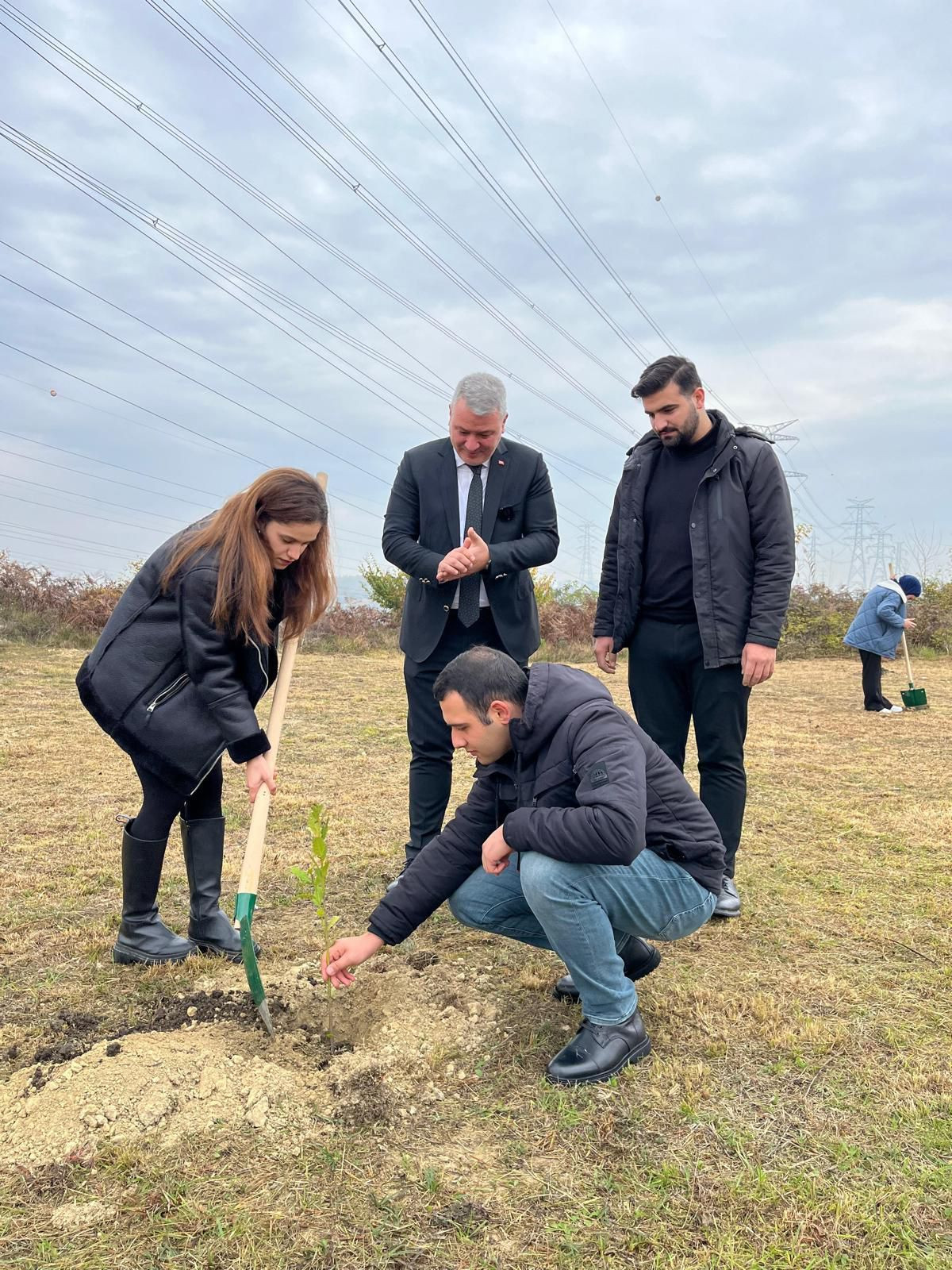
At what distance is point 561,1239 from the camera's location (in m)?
1.94

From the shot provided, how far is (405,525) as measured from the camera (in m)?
3.98

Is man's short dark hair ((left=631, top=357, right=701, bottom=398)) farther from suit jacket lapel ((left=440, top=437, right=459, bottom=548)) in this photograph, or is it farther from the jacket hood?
the jacket hood

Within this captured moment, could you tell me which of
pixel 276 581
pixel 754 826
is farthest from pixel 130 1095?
pixel 754 826

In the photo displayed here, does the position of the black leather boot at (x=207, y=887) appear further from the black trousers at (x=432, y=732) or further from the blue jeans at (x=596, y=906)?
the blue jeans at (x=596, y=906)

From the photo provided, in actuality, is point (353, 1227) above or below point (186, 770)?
below

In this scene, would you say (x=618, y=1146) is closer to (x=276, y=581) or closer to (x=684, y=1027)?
(x=684, y=1027)

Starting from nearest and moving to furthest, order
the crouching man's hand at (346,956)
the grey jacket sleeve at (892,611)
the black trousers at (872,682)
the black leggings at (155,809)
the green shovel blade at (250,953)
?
the crouching man's hand at (346,956)
the green shovel blade at (250,953)
the black leggings at (155,809)
the grey jacket sleeve at (892,611)
the black trousers at (872,682)

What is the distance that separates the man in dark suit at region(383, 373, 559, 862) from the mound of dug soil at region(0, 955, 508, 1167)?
3.38 feet

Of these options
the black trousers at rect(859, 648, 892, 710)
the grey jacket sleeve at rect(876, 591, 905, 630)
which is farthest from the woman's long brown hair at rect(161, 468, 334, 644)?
the black trousers at rect(859, 648, 892, 710)

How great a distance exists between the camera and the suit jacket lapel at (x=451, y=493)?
3871mm

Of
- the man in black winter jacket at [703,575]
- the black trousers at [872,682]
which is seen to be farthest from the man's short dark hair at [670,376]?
the black trousers at [872,682]

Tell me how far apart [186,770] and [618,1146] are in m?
1.72

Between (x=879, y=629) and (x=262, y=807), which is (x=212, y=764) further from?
(x=879, y=629)

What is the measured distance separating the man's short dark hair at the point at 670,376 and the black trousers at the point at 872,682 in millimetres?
7205
